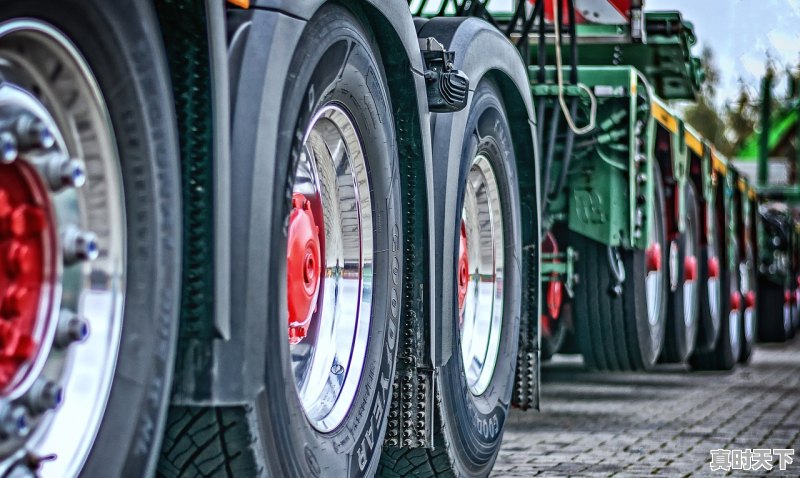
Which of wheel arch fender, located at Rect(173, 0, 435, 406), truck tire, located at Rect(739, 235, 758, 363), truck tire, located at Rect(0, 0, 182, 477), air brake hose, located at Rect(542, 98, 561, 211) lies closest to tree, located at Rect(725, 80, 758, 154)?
truck tire, located at Rect(739, 235, 758, 363)

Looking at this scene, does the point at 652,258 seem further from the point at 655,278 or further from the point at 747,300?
the point at 747,300

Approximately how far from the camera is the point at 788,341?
1683cm

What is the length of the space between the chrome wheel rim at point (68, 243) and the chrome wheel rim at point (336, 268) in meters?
0.84

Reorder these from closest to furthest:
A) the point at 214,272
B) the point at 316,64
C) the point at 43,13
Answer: the point at 43,13 < the point at 214,272 < the point at 316,64

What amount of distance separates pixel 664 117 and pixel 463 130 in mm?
4200

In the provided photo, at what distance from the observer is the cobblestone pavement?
5.09 meters

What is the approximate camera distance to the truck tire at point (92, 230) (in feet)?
6.41

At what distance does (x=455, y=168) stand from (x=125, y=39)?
1.76m

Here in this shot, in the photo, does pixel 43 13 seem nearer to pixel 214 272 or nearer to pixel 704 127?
pixel 214 272

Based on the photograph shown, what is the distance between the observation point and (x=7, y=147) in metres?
1.88

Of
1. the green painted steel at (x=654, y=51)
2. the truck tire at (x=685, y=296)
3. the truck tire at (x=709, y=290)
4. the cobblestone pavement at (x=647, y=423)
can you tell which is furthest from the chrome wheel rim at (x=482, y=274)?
the truck tire at (x=709, y=290)

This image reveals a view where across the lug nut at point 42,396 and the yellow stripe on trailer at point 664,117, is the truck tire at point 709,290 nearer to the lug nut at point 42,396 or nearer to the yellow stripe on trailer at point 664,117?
the yellow stripe on trailer at point 664,117

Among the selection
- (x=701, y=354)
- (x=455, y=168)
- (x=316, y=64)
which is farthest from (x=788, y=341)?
(x=316, y=64)

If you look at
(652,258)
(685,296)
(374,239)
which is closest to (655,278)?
(652,258)
